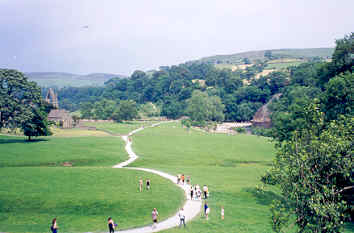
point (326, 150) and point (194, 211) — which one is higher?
point (326, 150)

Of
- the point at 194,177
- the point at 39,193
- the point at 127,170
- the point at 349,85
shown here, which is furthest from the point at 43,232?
the point at 349,85

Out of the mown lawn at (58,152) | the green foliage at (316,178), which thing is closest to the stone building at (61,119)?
the mown lawn at (58,152)

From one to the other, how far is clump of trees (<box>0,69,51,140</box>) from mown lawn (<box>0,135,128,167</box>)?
3387 mm

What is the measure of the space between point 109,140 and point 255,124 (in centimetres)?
6328

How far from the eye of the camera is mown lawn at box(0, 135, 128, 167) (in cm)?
5031

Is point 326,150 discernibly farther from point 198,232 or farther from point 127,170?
point 127,170

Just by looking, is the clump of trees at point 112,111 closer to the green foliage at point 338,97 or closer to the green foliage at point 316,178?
the green foliage at point 338,97

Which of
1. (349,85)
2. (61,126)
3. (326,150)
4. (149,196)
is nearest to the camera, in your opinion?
(326,150)

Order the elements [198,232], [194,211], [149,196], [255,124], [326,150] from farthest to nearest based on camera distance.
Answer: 1. [255,124]
2. [149,196]
3. [194,211]
4. [198,232]
5. [326,150]

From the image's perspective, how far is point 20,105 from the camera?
5916 centimetres

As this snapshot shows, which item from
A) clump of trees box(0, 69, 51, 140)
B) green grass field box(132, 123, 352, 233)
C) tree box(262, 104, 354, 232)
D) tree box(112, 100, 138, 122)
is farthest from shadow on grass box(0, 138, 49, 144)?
tree box(262, 104, 354, 232)

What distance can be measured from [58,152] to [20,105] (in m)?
12.7

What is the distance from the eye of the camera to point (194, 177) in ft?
138

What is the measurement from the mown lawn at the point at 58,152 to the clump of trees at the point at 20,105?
3.39 m
